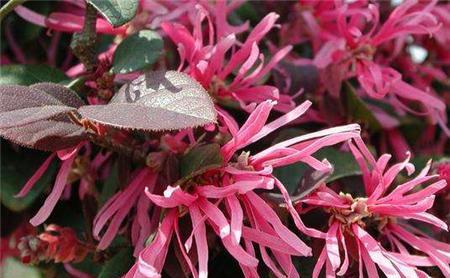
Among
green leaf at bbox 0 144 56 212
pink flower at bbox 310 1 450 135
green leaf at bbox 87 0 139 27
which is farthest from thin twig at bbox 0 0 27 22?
pink flower at bbox 310 1 450 135

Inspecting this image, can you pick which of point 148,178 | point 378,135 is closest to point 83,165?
point 148,178

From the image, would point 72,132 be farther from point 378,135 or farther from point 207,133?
point 378,135

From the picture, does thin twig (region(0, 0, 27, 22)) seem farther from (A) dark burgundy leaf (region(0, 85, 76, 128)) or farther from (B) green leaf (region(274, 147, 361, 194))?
(B) green leaf (region(274, 147, 361, 194))

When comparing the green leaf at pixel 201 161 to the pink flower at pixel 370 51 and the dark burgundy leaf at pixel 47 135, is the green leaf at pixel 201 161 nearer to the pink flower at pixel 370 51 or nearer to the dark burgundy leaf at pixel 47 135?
the dark burgundy leaf at pixel 47 135

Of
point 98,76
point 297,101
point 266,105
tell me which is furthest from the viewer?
point 297,101

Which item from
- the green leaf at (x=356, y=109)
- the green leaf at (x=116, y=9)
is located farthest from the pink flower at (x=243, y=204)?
the green leaf at (x=356, y=109)

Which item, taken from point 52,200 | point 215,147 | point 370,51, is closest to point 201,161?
point 215,147
